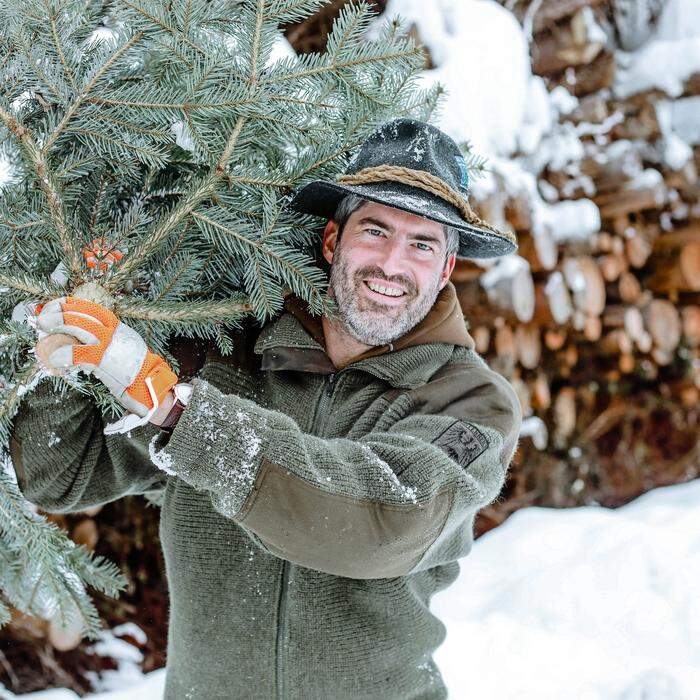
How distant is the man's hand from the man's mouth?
1.98ft

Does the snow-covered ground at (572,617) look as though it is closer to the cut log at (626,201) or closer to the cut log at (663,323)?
the cut log at (663,323)

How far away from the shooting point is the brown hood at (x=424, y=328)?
159 centimetres

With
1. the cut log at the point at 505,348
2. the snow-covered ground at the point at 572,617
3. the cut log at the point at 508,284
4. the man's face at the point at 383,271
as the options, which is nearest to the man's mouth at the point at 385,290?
the man's face at the point at 383,271

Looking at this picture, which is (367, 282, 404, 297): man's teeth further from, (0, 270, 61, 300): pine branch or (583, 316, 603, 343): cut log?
(583, 316, 603, 343): cut log

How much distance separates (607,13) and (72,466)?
4256 millimetres

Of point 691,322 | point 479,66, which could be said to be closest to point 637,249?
point 691,322

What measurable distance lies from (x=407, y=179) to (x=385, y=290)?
0.25 metres

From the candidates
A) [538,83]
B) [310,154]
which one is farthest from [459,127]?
[310,154]

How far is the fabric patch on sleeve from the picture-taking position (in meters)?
1.35

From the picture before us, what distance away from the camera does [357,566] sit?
123cm

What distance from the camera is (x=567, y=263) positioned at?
134 inches

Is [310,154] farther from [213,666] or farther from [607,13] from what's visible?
[607,13]

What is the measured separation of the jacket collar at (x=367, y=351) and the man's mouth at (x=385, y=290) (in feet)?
0.30

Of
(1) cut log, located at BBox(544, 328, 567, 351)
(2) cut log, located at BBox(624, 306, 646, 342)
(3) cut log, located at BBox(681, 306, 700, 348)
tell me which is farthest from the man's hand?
(3) cut log, located at BBox(681, 306, 700, 348)
